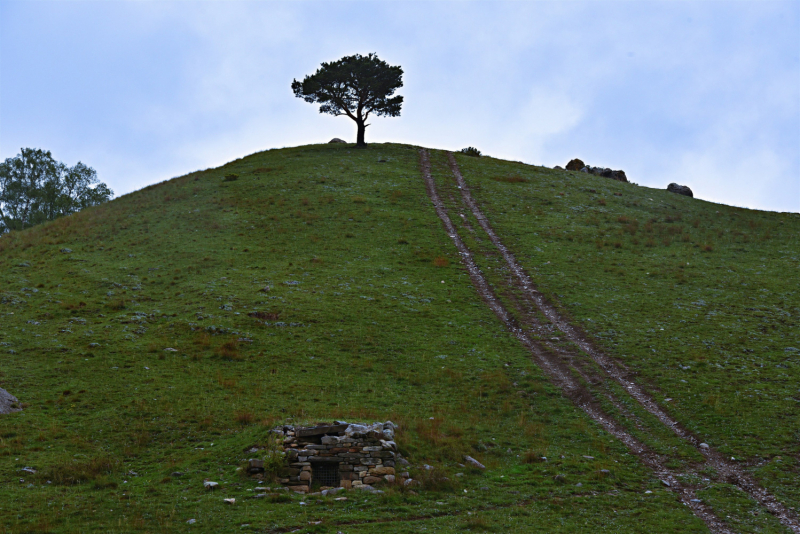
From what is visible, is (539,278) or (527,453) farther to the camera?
(539,278)

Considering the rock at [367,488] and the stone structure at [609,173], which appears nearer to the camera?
the rock at [367,488]

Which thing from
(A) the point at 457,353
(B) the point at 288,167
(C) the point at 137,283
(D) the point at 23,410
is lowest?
(D) the point at 23,410

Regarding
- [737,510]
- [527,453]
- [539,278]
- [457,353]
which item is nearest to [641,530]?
[737,510]

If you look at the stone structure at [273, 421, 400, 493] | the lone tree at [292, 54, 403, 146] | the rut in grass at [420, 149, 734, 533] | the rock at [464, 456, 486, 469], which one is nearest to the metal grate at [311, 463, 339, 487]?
the stone structure at [273, 421, 400, 493]

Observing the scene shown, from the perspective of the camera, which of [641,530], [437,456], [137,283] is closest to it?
[641,530]

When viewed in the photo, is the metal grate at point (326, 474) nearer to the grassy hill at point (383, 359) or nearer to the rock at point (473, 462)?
the grassy hill at point (383, 359)

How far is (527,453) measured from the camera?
1972 cm

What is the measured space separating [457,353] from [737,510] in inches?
572

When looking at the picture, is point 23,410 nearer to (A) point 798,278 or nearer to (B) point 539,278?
(B) point 539,278

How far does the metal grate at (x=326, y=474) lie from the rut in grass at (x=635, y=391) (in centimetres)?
1189

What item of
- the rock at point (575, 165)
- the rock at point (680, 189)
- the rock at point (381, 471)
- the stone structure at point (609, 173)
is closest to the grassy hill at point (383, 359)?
the rock at point (381, 471)

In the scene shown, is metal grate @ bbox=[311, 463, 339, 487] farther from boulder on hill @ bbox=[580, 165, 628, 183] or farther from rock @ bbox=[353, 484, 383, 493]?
boulder on hill @ bbox=[580, 165, 628, 183]

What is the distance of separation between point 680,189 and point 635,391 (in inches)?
2145

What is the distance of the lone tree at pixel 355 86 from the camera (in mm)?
72750
